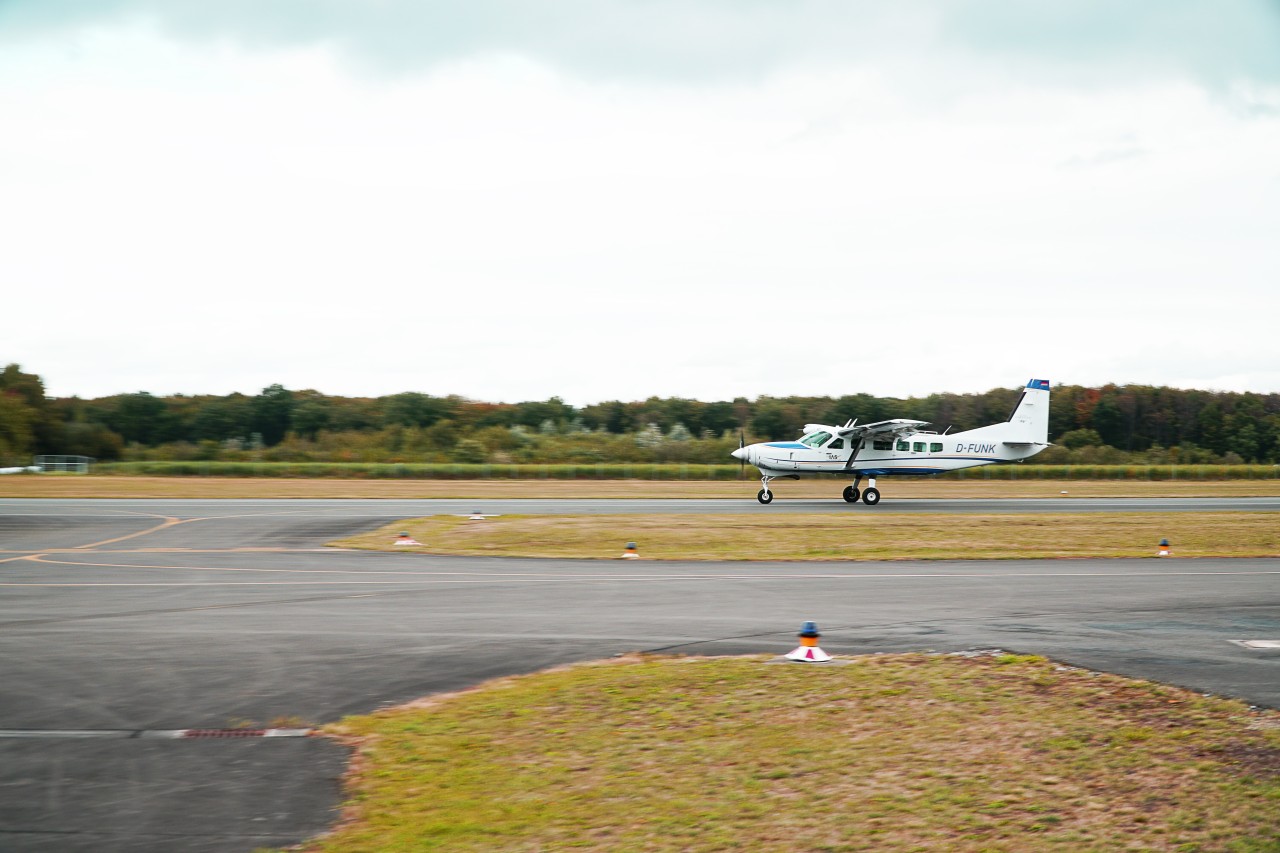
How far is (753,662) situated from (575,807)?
4.32 m

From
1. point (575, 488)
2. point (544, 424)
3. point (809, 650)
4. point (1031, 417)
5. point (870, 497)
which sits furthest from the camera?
point (544, 424)

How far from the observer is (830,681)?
29.0ft

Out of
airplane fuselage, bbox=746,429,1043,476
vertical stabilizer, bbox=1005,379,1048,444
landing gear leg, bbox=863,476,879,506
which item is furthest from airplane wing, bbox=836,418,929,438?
vertical stabilizer, bbox=1005,379,1048,444

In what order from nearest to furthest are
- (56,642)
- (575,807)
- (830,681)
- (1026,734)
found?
(575,807) < (1026,734) < (830,681) < (56,642)

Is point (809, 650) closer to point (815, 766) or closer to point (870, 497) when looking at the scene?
point (815, 766)

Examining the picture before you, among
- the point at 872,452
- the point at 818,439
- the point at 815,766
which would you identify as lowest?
the point at 815,766

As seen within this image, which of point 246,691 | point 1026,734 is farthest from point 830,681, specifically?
point 246,691

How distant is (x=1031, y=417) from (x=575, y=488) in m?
21.7

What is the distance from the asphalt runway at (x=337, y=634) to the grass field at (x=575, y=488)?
21.2m

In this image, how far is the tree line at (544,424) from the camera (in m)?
74.3

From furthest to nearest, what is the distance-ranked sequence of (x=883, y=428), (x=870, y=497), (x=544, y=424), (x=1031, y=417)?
(x=544, y=424)
(x=1031, y=417)
(x=883, y=428)
(x=870, y=497)

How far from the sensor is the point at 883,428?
36938 mm

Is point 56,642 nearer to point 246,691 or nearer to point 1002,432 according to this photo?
point 246,691

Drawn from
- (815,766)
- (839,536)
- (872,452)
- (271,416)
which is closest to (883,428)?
(872,452)
